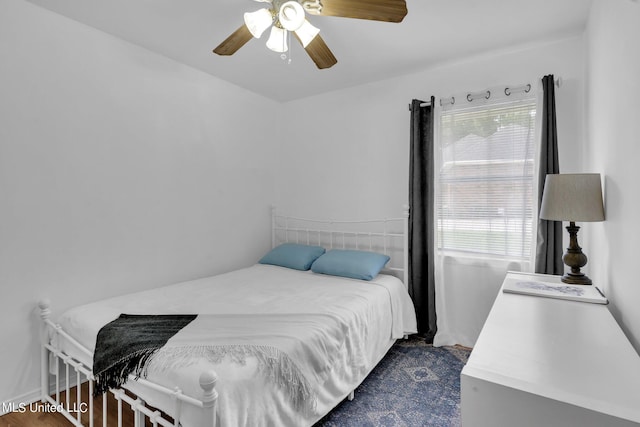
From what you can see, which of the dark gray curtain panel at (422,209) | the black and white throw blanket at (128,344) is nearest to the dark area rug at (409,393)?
the dark gray curtain panel at (422,209)

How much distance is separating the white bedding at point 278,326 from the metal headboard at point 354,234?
40cm

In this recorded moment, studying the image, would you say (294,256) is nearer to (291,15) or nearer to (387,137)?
(387,137)

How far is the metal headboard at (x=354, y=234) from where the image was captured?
10.5ft

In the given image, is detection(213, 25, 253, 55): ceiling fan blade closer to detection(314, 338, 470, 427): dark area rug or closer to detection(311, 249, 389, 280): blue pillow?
detection(311, 249, 389, 280): blue pillow

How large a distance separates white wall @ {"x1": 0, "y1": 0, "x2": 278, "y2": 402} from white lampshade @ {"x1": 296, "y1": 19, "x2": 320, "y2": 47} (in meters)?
1.50

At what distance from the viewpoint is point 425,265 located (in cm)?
301

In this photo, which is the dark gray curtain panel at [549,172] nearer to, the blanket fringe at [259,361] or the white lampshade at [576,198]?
the white lampshade at [576,198]

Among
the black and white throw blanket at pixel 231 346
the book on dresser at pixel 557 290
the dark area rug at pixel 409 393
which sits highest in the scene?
the book on dresser at pixel 557 290

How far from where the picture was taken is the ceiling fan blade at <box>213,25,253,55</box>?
200 centimetres

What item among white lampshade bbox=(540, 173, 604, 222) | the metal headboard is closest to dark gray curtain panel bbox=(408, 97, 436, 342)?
the metal headboard

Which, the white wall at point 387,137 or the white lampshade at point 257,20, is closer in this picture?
the white lampshade at point 257,20

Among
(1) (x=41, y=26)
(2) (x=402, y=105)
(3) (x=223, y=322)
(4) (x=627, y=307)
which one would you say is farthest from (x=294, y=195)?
(4) (x=627, y=307)

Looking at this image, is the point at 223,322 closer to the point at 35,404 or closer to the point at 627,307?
the point at 35,404

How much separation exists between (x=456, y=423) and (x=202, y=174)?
2766mm
